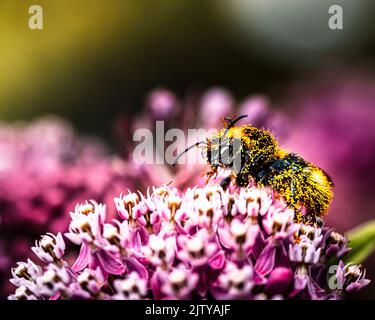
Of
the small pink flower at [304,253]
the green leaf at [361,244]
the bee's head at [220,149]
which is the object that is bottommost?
the green leaf at [361,244]

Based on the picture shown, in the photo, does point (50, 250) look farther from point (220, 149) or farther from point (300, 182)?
point (300, 182)

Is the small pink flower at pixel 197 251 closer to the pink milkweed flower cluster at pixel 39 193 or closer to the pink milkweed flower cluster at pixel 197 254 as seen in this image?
the pink milkweed flower cluster at pixel 197 254

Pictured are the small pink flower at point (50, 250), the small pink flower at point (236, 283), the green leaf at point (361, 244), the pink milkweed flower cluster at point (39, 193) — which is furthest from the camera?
the pink milkweed flower cluster at point (39, 193)

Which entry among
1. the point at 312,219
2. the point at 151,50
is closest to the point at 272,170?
the point at 312,219

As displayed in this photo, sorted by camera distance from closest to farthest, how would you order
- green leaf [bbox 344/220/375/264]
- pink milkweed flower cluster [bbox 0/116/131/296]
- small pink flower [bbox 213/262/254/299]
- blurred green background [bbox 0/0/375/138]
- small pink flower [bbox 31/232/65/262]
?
small pink flower [bbox 213/262/254/299] → small pink flower [bbox 31/232/65/262] → green leaf [bbox 344/220/375/264] → pink milkweed flower cluster [bbox 0/116/131/296] → blurred green background [bbox 0/0/375/138]

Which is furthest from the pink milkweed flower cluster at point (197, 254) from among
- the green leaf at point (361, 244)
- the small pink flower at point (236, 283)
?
the green leaf at point (361, 244)

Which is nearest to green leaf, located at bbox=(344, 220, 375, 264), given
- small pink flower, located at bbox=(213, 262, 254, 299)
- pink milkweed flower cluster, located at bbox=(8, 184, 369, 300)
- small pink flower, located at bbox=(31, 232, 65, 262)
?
pink milkweed flower cluster, located at bbox=(8, 184, 369, 300)

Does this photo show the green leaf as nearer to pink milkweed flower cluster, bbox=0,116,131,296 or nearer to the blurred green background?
pink milkweed flower cluster, bbox=0,116,131,296

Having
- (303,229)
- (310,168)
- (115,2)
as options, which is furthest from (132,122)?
(115,2)
